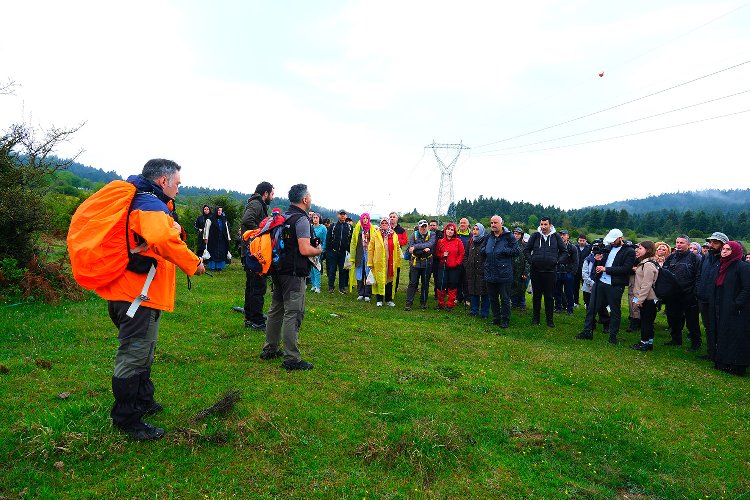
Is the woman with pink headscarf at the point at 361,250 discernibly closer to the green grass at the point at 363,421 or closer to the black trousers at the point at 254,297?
the green grass at the point at 363,421

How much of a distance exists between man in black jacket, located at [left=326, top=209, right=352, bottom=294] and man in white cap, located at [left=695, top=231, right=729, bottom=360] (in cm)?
914

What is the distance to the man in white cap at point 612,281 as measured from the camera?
32.8 feet

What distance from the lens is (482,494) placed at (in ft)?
13.1

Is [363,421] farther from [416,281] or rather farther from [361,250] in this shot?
[361,250]

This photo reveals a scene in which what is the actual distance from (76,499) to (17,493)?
0.48 metres

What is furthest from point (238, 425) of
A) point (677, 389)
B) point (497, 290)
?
point (497, 290)

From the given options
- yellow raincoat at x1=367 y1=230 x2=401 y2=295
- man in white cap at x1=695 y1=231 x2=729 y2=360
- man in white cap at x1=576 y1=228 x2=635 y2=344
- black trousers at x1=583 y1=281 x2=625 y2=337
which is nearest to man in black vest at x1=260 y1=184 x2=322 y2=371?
yellow raincoat at x1=367 y1=230 x2=401 y2=295

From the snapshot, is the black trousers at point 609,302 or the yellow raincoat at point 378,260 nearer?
Answer: the black trousers at point 609,302

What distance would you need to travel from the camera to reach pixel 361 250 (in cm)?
1338

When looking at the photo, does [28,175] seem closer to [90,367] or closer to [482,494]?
[90,367]

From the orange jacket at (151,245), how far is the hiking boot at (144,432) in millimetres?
1161

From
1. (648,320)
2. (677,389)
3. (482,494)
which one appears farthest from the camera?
(648,320)

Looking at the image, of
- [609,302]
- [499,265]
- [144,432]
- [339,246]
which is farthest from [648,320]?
[144,432]

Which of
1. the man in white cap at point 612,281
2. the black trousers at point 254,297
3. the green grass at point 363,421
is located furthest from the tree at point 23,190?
the man in white cap at point 612,281
